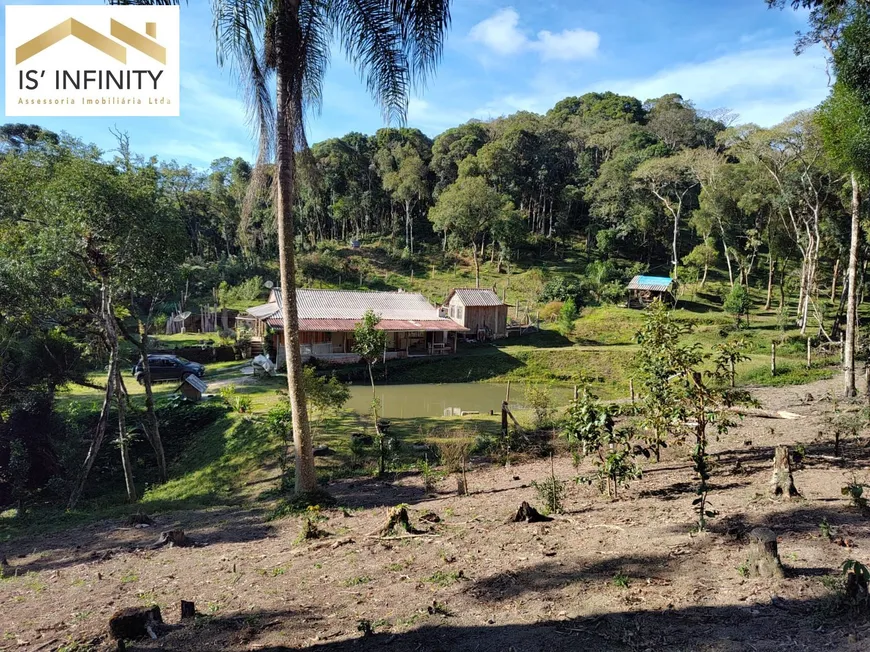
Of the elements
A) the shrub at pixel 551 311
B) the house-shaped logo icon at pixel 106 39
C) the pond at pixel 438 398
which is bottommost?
the pond at pixel 438 398

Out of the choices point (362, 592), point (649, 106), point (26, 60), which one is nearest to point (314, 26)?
point (26, 60)

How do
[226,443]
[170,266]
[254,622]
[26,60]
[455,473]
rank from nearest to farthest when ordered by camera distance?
[254,622], [26,60], [455,473], [170,266], [226,443]

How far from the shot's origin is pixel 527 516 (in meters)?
6.86

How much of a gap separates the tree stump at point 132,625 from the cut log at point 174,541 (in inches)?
135

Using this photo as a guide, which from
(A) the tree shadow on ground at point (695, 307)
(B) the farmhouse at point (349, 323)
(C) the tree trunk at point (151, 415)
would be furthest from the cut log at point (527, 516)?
(A) the tree shadow on ground at point (695, 307)

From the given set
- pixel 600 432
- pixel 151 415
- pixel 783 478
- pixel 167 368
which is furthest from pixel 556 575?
pixel 167 368

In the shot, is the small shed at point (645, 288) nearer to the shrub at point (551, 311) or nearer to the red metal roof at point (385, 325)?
the shrub at point (551, 311)

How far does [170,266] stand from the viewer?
1235cm

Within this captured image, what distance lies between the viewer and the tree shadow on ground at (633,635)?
3.56 metres

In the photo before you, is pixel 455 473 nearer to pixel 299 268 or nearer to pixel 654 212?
pixel 299 268

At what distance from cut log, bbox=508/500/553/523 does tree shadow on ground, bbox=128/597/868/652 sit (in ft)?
8.93

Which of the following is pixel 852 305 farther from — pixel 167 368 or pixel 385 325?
pixel 167 368

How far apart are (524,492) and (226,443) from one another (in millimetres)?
9650

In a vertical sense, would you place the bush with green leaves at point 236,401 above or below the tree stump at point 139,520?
above
